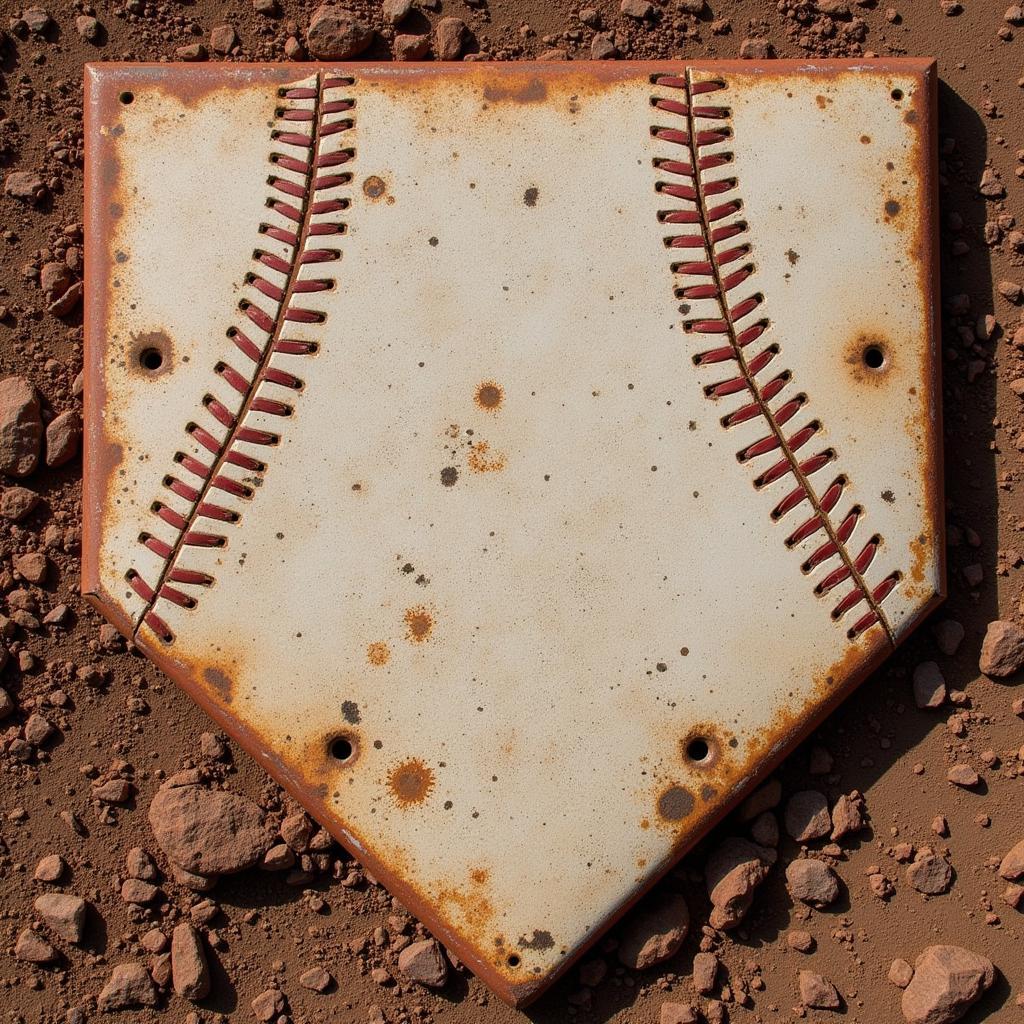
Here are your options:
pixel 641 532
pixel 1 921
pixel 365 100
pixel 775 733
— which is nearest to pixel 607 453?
pixel 641 532

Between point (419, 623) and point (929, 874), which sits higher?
point (419, 623)

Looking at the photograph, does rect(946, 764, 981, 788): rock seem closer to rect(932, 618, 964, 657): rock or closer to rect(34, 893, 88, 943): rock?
rect(932, 618, 964, 657): rock

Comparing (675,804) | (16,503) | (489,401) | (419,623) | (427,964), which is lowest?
(427,964)

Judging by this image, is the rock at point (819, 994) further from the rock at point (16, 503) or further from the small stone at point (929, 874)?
the rock at point (16, 503)

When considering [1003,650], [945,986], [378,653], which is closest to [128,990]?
[378,653]

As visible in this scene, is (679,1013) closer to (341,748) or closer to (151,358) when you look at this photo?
(341,748)

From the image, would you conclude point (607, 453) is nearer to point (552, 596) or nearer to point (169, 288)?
point (552, 596)
